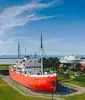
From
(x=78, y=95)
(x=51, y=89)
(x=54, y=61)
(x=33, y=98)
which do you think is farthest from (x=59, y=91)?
(x=54, y=61)

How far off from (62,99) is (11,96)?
15.0 m

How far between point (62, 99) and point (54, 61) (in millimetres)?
100824

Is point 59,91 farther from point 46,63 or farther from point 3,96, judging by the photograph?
point 46,63

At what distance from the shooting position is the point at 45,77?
82.4 metres

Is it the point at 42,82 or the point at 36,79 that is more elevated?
the point at 36,79

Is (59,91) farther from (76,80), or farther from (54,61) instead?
(54,61)

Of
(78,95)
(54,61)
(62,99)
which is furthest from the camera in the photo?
(54,61)

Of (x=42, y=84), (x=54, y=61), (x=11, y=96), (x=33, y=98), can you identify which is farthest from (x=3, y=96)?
(x=54, y=61)

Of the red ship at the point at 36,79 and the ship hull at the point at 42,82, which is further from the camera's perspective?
the red ship at the point at 36,79

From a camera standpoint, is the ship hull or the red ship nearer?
the ship hull

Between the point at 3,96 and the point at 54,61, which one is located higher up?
the point at 54,61

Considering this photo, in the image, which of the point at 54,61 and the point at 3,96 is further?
the point at 54,61

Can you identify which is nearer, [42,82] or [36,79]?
[42,82]

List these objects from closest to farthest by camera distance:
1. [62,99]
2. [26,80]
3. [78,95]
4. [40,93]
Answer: [62,99] → [78,95] → [40,93] → [26,80]
